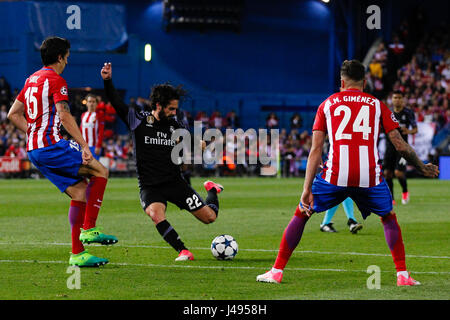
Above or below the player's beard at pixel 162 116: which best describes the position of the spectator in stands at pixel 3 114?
above

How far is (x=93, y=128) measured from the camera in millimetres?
A: 19312

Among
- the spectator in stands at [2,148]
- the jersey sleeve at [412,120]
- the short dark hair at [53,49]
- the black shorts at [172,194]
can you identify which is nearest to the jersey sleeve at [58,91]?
the short dark hair at [53,49]

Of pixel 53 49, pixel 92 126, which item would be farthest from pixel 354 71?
pixel 92 126

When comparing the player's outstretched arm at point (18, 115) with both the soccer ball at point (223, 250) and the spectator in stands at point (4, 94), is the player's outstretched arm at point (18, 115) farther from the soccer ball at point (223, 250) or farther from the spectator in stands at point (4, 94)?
the spectator in stands at point (4, 94)

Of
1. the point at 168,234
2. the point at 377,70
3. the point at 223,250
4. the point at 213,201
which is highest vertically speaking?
the point at 377,70

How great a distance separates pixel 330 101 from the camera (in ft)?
24.9

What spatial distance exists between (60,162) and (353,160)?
3226mm

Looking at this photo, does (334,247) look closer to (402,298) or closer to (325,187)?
(325,187)

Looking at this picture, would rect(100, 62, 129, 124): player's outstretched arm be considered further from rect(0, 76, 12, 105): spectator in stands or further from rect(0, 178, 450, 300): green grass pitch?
rect(0, 76, 12, 105): spectator in stands

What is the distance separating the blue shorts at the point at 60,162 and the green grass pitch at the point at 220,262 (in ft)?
3.19

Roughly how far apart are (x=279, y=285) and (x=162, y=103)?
302cm

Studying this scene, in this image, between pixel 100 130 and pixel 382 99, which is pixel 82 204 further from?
pixel 382 99

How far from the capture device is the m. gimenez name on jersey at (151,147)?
9672 millimetres

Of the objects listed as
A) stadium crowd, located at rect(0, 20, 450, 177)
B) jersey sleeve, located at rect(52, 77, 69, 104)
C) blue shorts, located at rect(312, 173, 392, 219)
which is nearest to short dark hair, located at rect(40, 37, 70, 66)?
jersey sleeve, located at rect(52, 77, 69, 104)
